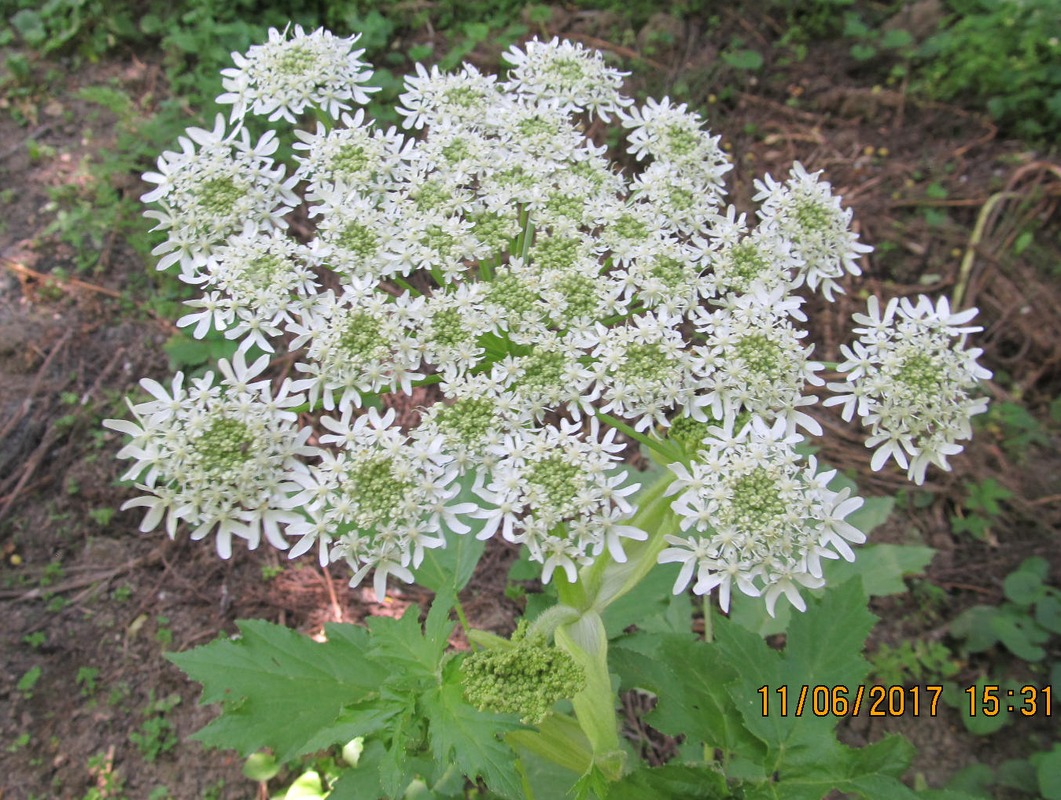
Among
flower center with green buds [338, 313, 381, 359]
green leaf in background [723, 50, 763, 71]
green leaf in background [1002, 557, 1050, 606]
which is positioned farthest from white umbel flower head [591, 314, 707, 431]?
green leaf in background [723, 50, 763, 71]

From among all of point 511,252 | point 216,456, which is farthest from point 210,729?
point 511,252

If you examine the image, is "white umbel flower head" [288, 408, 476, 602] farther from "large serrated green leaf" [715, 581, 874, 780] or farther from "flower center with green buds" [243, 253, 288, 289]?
"large serrated green leaf" [715, 581, 874, 780]

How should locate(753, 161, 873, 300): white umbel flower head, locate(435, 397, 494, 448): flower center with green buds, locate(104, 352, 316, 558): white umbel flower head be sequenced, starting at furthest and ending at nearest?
locate(753, 161, 873, 300): white umbel flower head < locate(435, 397, 494, 448): flower center with green buds < locate(104, 352, 316, 558): white umbel flower head

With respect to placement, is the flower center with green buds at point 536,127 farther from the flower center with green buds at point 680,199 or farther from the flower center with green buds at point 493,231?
the flower center with green buds at point 680,199

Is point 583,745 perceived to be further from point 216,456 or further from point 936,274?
point 936,274

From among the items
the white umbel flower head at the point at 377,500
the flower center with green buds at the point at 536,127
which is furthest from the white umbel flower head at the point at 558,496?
the flower center with green buds at the point at 536,127

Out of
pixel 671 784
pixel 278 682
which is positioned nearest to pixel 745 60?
pixel 671 784

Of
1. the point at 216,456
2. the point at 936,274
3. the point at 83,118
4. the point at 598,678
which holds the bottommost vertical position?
the point at 598,678
